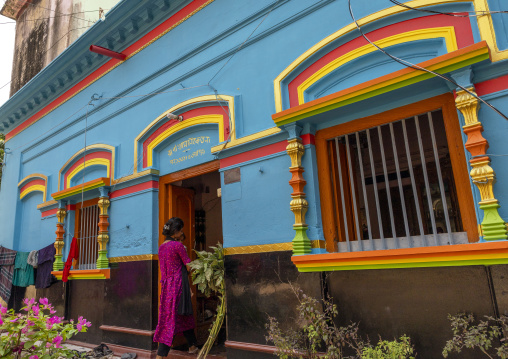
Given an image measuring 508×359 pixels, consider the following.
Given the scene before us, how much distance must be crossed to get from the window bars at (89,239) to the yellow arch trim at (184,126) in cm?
182

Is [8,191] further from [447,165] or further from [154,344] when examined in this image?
[447,165]

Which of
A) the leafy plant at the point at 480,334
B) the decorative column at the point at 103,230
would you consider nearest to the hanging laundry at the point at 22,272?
the decorative column at the point at 103,230

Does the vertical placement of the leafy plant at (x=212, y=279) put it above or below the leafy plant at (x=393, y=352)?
above

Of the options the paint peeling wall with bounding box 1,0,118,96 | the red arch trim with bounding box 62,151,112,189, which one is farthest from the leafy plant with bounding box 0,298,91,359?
the paint peeling wall with bounding box 1,0,118,96

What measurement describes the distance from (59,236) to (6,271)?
7.27 ft

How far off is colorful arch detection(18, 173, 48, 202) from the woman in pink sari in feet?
15.9

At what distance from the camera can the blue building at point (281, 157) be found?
10.3 ft

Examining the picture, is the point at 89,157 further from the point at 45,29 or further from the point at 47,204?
the point at 45,29

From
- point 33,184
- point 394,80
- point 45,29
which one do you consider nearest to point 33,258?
point 33,184

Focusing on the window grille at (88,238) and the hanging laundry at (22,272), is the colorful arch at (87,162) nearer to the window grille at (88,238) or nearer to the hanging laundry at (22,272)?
the window grille at (88,238)

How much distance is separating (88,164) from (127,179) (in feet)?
4.90

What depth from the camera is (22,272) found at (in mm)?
7770

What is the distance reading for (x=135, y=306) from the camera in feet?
18.3

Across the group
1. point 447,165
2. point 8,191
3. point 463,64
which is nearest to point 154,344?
point 463,64
